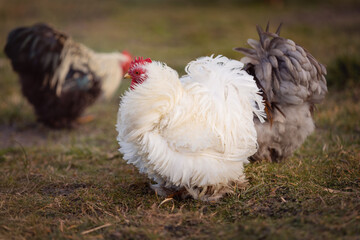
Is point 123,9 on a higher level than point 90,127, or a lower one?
higher

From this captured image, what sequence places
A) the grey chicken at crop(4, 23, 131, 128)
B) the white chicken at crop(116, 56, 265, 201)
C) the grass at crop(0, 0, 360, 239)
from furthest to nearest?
the grey chicken at crop(4, 23, 131, 128), the white chicken at crop(116, 56, 265, 201), the grass at crop(0, 0, 360, 239)

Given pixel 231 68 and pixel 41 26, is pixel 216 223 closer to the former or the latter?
pixel 231 68

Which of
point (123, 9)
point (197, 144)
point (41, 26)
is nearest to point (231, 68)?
point (197, 144)

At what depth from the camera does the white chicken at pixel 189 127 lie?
9.43 feet

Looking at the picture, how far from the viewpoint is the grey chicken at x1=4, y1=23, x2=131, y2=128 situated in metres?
5.73

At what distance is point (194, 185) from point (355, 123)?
3.36 meters

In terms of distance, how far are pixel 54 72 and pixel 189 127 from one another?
372 cm

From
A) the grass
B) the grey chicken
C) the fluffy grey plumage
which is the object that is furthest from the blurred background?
the fluffy grey plumage

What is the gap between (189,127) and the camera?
2.90 m

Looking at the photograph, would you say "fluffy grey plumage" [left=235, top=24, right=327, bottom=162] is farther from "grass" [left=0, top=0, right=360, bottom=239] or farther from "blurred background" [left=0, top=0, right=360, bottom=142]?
"blurred background" [left=0, top=0, right=360, bottom=142]

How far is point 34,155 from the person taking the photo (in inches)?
187

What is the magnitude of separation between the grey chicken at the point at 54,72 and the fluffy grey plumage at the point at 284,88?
3214 millimetres

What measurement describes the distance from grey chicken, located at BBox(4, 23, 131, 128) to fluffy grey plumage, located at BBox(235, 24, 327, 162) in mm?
3214

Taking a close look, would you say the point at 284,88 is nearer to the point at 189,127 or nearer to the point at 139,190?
the point at 189,127
